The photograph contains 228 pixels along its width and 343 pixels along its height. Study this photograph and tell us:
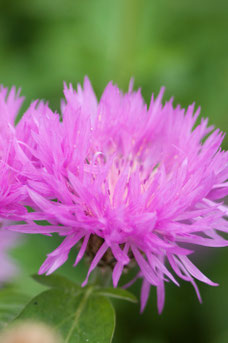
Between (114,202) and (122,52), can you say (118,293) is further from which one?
(122,52)

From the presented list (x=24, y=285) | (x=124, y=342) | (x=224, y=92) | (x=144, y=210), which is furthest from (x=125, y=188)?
(x=224, y=92)

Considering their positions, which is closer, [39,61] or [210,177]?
[210,177]

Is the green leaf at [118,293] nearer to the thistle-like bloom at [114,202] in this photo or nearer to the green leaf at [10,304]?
the thistle-like bloom at [114,202]

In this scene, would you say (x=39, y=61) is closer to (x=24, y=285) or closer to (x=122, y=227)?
(x=24, y=285)

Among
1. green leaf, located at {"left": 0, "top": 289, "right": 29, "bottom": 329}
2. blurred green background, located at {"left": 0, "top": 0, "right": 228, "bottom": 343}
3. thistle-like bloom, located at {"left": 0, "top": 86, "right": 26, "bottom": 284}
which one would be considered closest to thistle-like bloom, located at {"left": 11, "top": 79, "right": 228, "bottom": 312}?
thistle-like bloom, located at {"left": 0, "top": 86, "right": 26, "bottom": 284}

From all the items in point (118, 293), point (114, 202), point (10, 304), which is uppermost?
point (114, 202)

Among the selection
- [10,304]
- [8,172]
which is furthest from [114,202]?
[10,304]
